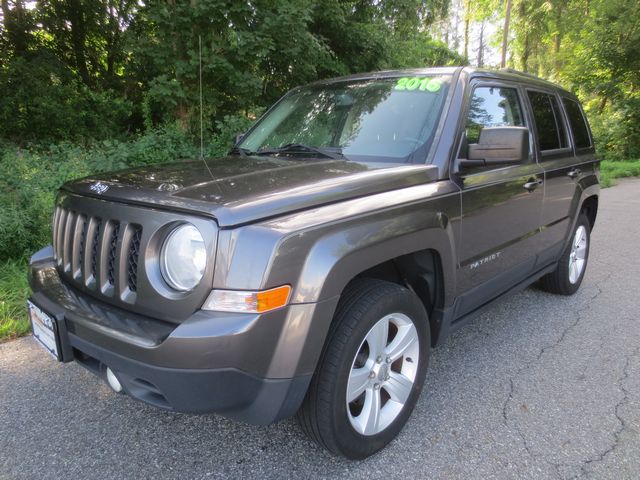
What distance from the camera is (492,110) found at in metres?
3.04

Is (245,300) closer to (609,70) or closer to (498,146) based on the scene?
(498,146)

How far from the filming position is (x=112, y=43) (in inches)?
440

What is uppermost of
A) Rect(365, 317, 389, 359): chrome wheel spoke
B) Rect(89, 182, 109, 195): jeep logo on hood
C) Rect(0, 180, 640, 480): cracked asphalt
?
Rect(89, 182, 109, 195): jeep logo on hood

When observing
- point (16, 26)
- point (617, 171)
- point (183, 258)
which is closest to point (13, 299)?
point (183, 258)

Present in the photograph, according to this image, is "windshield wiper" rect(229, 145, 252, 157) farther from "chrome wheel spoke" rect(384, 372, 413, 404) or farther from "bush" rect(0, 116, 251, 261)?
"bush" rect(0, 116, 251, 261)

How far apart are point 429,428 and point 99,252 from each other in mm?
1764

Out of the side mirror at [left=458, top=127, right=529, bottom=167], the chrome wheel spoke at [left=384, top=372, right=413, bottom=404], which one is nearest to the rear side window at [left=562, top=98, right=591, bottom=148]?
the side mirror at [left=458, top=127, right=529, bottom=167]

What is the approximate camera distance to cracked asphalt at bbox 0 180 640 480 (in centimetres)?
212

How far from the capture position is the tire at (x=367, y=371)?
1914 mm

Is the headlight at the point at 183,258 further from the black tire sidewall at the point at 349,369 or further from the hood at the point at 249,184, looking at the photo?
the black tire sidewall at the point at 349,369

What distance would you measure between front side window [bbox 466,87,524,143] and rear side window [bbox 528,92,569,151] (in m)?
0.27

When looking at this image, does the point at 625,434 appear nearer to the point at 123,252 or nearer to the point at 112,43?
the point at 123,252

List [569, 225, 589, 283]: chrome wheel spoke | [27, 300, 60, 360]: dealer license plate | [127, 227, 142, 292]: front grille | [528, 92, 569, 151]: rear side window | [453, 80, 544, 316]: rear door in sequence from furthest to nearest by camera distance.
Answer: [569, 225, 589, 283]: chrome wheel spoke → [528, 92, 569, 151]: rear side window → [453, 80, 544, 316]: rear door → [27, 300, 60, 360]: dealer license plate → [127, 227, 142, 292]: front grille

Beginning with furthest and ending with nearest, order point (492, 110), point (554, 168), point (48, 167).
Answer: point (48, 167) < point (554, 168) < point (492, 110)
